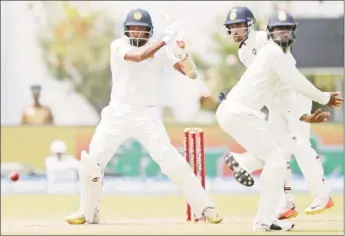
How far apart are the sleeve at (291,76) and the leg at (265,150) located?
28 centimetres

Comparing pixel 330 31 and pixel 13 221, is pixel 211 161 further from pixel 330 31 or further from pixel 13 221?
pixel 13 221

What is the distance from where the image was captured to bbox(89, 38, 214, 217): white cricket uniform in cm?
732

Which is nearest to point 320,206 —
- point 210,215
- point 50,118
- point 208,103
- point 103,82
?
point 210,215

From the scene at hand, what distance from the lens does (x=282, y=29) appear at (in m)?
6.98

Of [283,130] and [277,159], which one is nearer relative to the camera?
[277,159]

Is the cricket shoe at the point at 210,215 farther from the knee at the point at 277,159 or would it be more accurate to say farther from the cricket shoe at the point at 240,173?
the knee at the point at 277,159

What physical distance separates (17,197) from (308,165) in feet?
16.2

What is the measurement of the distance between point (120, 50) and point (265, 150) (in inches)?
45.4

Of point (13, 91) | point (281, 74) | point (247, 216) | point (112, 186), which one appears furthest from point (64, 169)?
point (281, 74)

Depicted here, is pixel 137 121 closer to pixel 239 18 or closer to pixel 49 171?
pixel 239 18

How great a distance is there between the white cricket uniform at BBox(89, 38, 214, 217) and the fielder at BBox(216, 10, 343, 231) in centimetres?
55

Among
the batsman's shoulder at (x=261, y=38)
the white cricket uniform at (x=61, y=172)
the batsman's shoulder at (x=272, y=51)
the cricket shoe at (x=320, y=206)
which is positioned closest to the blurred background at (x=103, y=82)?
the white cricket uniform at (x=61, y=172)

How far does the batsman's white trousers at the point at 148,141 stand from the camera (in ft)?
24.0

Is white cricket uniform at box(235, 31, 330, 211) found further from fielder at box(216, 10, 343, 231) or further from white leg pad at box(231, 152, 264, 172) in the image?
fielder at box(216, 10, 343, 231)
